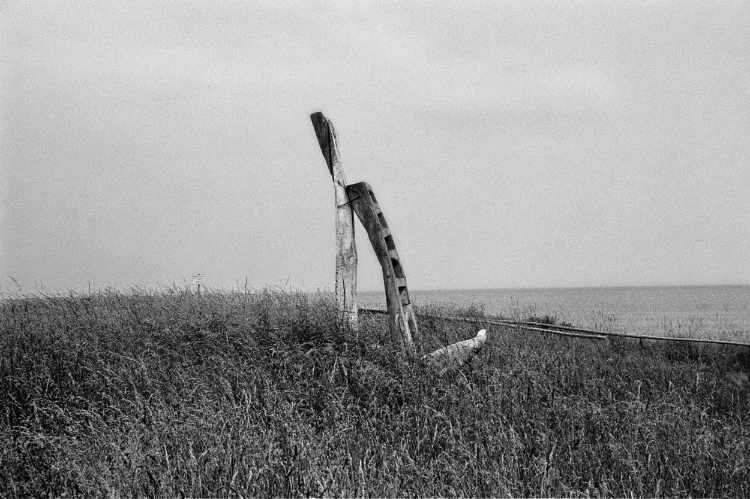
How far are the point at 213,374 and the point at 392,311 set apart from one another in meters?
2.33

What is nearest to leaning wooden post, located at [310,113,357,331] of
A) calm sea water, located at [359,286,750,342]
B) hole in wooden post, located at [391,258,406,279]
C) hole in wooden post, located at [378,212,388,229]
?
hole in wooden post, located at [378,212,388,229]

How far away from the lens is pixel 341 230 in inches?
263

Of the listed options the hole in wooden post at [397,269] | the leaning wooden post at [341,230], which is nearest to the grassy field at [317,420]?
the leaning wooden post at [341,230]

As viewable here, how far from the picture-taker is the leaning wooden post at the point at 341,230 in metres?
6.46

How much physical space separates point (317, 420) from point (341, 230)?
2.94 metres

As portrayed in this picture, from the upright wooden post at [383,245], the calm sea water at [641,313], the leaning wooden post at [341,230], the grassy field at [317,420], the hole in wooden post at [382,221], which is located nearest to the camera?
the grassy field at [317,420]

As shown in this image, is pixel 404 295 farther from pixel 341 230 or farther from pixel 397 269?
pixel 341 230

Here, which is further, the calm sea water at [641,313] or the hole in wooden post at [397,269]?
A: the calm sea water at [641,313]

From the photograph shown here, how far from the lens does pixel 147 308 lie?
9.42m

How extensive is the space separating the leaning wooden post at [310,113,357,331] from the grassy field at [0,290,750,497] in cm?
36

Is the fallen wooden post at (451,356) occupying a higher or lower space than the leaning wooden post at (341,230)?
lower

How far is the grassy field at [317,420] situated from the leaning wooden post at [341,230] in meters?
0.36

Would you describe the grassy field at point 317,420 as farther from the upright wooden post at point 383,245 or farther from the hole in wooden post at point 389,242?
the hole in wooden post at point 389,242

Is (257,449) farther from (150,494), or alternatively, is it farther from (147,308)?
(147,308)
